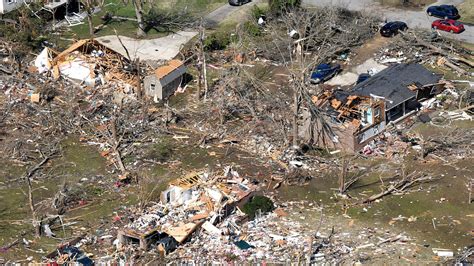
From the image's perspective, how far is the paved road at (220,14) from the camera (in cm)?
6212

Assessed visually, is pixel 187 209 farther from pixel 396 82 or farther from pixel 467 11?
pixel 467 11

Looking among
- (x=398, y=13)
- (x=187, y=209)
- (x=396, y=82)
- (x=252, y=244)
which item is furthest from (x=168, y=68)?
(x=398, y=13)

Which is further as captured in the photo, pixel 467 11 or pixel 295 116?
pixel 467 11

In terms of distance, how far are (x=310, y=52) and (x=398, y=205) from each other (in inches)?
710

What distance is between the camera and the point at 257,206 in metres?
40.3

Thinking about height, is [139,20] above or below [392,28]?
above

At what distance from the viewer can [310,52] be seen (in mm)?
57188

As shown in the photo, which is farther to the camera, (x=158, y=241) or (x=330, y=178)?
(x=330, y=178)

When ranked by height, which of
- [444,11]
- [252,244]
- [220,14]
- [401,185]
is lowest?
[444,11]

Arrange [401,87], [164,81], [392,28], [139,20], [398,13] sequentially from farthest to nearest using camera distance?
[398,13], [139,20], [392,28], [164,81], [401,87]

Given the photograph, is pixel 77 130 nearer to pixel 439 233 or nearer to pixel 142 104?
pixel 142 104

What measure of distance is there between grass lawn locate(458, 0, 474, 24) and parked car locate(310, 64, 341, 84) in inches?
451

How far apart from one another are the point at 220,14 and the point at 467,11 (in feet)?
54.6

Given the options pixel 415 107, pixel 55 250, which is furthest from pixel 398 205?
pixel 55 250
